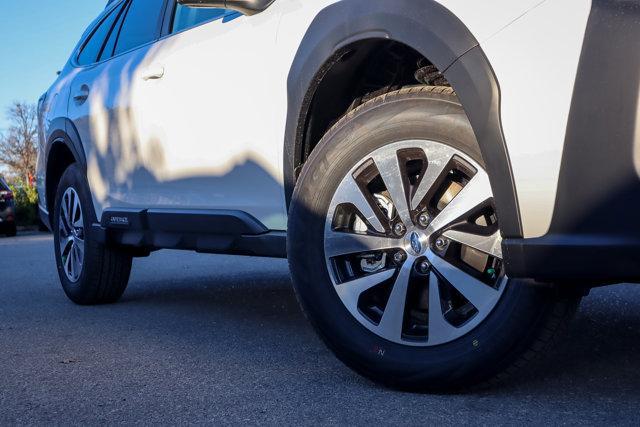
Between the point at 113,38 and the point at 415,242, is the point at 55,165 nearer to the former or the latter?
the point at 113,38

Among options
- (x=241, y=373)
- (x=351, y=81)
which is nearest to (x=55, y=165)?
(x=241, y=373)

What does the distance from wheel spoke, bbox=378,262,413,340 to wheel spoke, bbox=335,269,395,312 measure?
0.06m

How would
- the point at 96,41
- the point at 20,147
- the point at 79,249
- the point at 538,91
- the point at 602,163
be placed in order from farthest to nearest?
1. the point at 20,147
2. the point at 96,41
3. the point at 79,249
4. the point at 538,91
5. the point at 602,163

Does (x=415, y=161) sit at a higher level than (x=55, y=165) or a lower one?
higher

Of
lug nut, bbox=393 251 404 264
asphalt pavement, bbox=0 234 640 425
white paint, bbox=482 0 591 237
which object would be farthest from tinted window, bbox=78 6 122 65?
white paint, bbox=482 0 591 237

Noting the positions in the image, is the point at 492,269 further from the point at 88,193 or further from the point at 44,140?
the point at 44,140

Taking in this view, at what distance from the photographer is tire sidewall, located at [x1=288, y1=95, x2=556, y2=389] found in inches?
95.7

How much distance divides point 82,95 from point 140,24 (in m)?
0.61

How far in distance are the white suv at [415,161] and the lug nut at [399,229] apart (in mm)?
15

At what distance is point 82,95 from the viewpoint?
202 inches

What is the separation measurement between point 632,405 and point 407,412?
666mm

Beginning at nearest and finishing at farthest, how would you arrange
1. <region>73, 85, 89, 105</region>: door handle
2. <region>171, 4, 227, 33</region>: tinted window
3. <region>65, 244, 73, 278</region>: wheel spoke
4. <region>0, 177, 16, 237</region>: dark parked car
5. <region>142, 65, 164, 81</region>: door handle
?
<region>171, 4, 227, 33</region>: tinted window < <region>142, 65, 164, 81</region>: door handle < <region>73, 85, 89, 105</region>: door handle < <region>65, 244, 73, 278</region>: wheel spoke < <region>0, 177, 16, 237</region>: dark parked car

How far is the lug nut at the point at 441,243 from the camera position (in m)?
2.60

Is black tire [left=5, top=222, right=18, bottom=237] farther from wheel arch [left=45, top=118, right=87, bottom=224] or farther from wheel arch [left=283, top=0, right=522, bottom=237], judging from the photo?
wheel arch [left=283, top=0, right=522, bottom=237]
